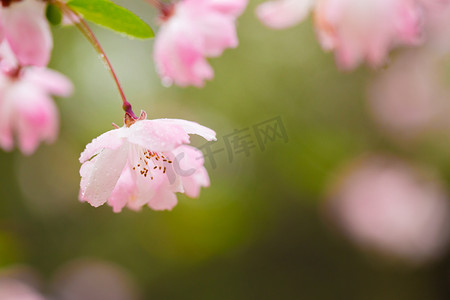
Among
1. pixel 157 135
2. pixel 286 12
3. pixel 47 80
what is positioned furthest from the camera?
pixel 47 80

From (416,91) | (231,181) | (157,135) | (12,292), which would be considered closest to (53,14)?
(157,135)

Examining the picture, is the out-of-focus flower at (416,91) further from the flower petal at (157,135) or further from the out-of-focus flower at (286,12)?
the flower petal at (157,135)

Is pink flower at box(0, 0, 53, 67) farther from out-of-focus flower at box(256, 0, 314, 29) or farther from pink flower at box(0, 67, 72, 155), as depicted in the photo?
out-of-focus flower at box(256, 0, 314, 29)

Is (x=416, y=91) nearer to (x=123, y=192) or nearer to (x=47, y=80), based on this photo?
(x=47, y=80)

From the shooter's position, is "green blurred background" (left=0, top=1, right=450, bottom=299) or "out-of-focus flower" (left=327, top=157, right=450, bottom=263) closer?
"green blurred background" (left=0, top=1, right=450, bottom=299)

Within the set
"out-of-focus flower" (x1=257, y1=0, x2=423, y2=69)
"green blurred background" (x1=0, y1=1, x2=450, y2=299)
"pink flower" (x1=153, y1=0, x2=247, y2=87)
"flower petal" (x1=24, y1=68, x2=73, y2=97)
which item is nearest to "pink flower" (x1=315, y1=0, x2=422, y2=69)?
"out-of-focus flower" (x1=257, y1=0, x2=423, y2=69)

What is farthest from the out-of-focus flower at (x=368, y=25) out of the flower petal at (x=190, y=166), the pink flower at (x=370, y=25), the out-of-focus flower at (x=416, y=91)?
the out-of-focus flower at (x=416, y=91)

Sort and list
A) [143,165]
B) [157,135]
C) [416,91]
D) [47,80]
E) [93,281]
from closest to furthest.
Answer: [157,135] → [143,165] → [47,80] → [416,91] → [93,281]
